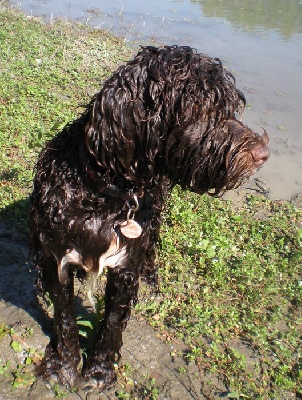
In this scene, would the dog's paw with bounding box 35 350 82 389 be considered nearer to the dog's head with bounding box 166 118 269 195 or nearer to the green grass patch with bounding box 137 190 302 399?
the green grass patch with bounding box 137 190 302 399

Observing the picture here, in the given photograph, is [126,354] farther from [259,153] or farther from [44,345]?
[259,153]

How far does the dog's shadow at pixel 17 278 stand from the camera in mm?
3246

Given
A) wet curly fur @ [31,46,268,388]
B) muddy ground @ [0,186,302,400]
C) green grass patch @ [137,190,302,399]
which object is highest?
wet curly fur @ [31,46,268,388]

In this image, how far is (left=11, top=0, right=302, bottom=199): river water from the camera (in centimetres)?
682

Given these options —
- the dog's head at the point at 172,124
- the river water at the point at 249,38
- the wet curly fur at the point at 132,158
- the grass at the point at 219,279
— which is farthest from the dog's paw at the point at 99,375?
the river water at the point at 249,38

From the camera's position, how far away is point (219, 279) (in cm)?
404

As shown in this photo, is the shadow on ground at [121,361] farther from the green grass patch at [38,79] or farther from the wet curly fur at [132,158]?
A: the green grass patch at [38,79]

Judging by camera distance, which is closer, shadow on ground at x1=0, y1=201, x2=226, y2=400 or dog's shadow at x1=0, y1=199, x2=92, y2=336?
shadow on ground at x1=0, y1=201, x2=226, y2=400

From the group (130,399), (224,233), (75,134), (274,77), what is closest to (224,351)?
(130,399)

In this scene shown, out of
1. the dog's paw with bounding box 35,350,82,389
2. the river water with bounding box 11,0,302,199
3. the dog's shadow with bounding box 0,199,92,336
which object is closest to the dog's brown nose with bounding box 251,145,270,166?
the dog's shadow with bounding box 0,199,92,336

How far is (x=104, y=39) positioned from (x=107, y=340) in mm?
8981

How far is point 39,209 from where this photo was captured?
252cm

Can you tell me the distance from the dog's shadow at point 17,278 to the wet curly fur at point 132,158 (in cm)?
60

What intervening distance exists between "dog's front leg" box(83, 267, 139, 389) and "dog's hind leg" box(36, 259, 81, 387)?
0.12 metres
